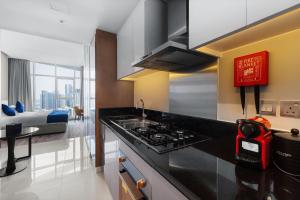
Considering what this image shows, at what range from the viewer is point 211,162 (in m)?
0.72

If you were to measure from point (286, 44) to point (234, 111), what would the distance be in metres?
0.47

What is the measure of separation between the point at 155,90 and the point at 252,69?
1233mm

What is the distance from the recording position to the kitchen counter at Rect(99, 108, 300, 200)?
0.49 meters

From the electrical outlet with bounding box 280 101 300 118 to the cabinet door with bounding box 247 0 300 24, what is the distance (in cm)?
49

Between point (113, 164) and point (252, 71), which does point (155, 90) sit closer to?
point (113, 164)

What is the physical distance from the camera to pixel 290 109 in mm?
764

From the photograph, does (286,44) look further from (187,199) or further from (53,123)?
(53,123)

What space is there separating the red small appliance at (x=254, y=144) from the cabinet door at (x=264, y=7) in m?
0.46

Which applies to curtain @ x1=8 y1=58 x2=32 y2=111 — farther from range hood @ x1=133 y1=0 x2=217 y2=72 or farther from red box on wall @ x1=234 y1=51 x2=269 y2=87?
red box on wall @ x1=234 y1=51 x2=269 y2=87

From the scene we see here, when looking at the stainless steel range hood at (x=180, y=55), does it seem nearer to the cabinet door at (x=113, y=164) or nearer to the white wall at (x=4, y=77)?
the cabinet door at (x=113, y=164)

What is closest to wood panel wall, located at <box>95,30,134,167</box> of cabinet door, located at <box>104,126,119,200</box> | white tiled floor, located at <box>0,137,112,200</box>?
Result: white tiled floor, located at <box>0,137,112,200</box>

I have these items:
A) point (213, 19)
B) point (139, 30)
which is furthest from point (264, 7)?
point (139, 30)

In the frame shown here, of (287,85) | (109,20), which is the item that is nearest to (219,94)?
(287,85)

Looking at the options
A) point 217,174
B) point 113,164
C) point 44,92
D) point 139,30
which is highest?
point 139,30
